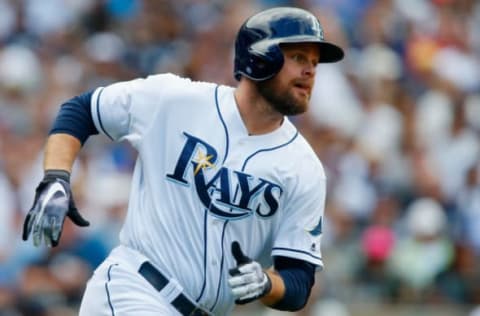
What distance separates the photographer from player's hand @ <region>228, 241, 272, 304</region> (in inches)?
223

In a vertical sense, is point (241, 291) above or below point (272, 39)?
below

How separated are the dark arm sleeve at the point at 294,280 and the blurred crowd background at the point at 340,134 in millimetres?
4136

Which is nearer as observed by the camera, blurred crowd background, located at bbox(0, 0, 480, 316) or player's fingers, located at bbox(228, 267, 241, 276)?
player's fingers, located at bbox(228, 267, 241, 276)

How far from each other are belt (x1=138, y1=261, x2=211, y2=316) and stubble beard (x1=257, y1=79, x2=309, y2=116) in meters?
0.93

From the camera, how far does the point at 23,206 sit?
35.3 feet

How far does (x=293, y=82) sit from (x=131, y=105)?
76 cm

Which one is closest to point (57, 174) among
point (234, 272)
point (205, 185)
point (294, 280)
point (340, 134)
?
point (205, 185)

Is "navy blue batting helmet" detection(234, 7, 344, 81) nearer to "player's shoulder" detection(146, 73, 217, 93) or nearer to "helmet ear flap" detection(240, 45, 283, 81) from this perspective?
"helmet ear flap" detection(240, 45, 283, 81)

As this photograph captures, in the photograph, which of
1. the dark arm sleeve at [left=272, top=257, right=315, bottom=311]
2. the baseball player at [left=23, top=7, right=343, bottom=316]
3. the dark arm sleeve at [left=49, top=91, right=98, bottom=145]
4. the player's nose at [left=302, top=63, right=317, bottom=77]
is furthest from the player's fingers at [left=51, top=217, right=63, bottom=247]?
the player's nose at [left=302, top=63, right=317, bottom=77]

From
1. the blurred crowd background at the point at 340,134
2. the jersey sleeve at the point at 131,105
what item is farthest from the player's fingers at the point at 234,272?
the blurred crowd background at the point at 340,134

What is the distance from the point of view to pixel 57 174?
6.01 metres

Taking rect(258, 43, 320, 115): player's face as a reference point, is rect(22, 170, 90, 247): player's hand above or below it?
below

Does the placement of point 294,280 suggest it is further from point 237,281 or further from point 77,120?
point 77,120

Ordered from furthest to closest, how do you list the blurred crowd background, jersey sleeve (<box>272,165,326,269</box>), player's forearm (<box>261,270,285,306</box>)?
1. the blurred crowd background
2. jersey sleeve (<box>272,165,326,269</box>)
3. player's forearm (<box>261,270,285,306</box>)
